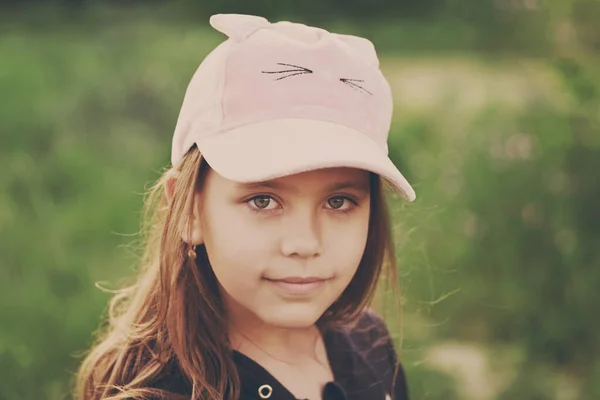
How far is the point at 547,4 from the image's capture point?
3500mm

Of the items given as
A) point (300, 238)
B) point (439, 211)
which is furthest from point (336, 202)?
point (439, 211)

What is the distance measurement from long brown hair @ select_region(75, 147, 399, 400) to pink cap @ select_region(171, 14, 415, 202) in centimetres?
7

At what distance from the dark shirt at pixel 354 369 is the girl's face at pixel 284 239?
0.13 metres

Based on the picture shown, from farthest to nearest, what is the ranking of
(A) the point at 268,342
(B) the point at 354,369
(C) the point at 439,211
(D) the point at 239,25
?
(C) the point at 439,211, (B) the point at 354,369, (A) the point at 268,342, (D) the point at 239,25

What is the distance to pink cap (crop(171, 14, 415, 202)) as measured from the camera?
1288 mm

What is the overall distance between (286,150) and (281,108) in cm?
8

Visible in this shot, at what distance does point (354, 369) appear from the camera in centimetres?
162

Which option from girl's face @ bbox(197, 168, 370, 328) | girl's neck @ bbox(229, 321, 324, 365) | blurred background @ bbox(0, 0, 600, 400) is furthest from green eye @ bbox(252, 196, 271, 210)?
blurred background @ bbox(0, 0, 600, 400)

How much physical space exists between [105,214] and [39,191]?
0.41m

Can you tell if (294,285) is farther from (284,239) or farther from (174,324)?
(174,324)

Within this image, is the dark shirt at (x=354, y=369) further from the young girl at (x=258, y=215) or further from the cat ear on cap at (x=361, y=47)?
the cat ear on cap at (x=361, y=47)

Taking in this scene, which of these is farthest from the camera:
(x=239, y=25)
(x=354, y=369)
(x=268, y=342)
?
(x=354, y=369)

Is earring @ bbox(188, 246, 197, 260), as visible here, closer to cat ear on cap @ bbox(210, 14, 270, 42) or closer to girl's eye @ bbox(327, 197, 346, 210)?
girl's eye @ bbox(327, 197, 346, 210)

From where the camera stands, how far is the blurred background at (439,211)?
290 centimetres
